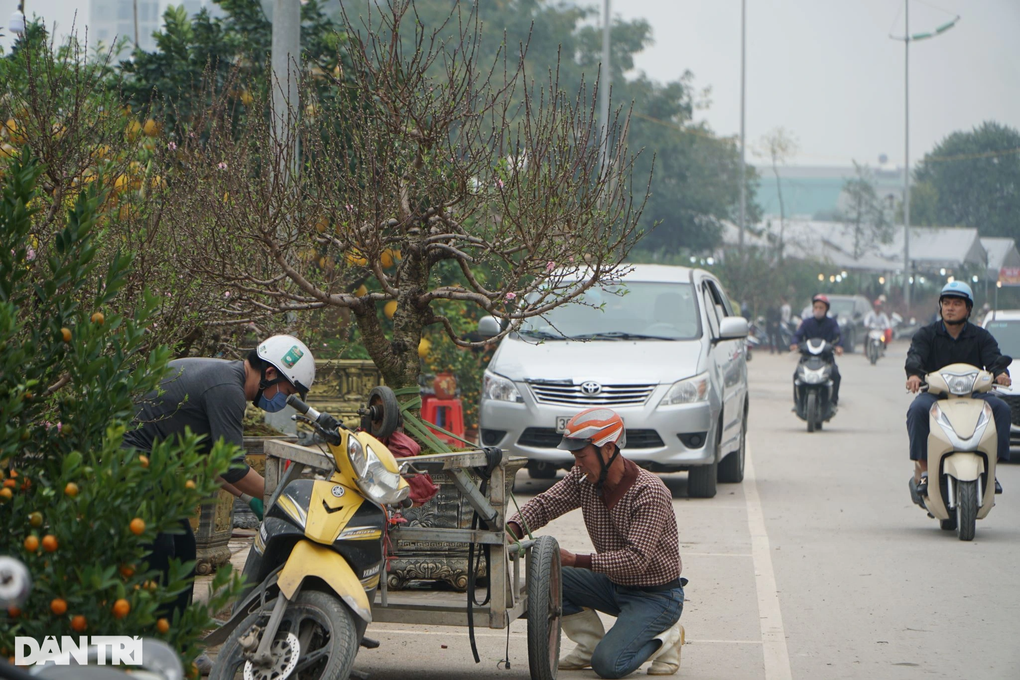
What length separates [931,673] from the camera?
5941mm

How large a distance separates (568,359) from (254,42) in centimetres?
517

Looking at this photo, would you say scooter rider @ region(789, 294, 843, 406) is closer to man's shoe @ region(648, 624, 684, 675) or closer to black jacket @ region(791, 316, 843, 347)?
black jacket @ region(791, 316, 843, 347)

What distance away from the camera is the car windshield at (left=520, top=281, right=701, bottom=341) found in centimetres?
1191

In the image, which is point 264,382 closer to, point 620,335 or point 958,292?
point 958,292

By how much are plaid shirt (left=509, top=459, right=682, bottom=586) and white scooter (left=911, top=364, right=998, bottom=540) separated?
4.04 meters

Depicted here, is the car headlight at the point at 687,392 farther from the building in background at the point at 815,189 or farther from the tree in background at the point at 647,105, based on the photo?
the building in background at the point at 815,189

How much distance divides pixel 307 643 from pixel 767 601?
3.80 m

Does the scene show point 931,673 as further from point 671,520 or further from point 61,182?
point 61,182

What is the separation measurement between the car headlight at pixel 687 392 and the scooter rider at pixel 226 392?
5974 millimetres

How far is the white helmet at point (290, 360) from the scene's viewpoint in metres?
5.33

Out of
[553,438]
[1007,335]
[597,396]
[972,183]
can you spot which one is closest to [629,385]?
[597,396]

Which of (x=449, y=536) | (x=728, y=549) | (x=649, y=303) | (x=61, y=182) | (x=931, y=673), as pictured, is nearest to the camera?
(x=449, y=536)

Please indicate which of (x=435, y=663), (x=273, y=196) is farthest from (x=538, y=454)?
(x=435, y=663)

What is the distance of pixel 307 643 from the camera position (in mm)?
4586
